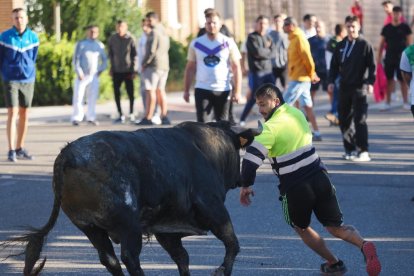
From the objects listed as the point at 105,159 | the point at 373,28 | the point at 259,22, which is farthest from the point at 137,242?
the point at 373,28

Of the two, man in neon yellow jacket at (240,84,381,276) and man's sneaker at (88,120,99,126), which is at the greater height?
man in neon yellow jacket at (240,84,381,276)

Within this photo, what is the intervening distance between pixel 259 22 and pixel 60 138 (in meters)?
4.02

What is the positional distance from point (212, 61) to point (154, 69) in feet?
21.0

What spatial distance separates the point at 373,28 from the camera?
146 ft

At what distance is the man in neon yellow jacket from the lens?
26.2 feet

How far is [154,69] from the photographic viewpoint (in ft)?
68.3

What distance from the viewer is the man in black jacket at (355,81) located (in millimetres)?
14648

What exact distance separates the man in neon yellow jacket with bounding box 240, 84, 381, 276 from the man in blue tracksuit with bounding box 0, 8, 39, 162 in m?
7.86

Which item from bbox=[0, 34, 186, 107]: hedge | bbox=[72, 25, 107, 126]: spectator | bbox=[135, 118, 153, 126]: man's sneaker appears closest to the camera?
bbox=[135, 118, 153, 126]: man's sneaker

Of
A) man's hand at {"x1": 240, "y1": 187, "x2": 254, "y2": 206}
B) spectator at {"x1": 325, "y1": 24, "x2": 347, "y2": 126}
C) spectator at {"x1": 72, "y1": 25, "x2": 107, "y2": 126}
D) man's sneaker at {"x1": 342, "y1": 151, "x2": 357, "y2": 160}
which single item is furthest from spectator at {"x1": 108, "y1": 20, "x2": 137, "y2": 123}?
man's hand at {"x1": 240, "y1": 187, "x2": 254, "y2": 206}

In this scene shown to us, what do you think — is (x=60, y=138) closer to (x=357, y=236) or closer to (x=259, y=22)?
(x=259, y=22)

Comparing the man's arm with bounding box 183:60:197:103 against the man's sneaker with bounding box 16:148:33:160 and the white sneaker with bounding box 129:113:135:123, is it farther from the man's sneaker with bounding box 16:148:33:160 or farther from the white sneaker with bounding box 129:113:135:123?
the white sneaker with bounding box 129:113:135:123

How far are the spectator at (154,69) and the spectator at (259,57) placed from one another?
5.70 ft

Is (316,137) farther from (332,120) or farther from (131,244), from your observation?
(131,244)
